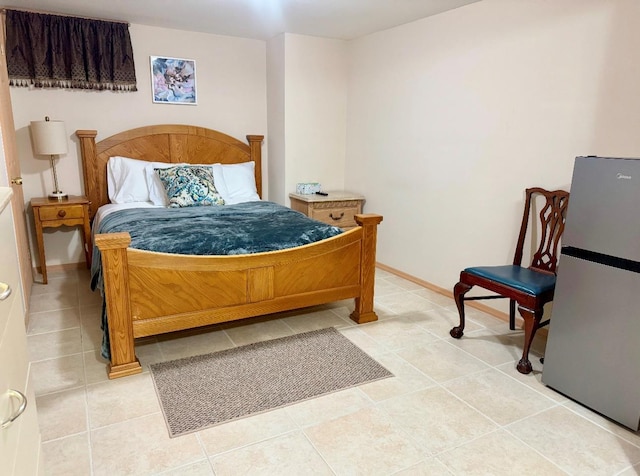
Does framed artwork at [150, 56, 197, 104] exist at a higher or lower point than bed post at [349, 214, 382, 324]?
higher

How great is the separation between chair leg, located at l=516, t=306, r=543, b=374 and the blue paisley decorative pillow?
265 centimetres

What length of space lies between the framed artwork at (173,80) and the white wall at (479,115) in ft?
5.38

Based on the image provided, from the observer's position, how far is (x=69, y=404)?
2.12m

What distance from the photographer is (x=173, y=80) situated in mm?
4258

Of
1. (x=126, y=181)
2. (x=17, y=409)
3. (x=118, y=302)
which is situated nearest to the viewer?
(x=17, y=409)

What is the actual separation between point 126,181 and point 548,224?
3441 mm

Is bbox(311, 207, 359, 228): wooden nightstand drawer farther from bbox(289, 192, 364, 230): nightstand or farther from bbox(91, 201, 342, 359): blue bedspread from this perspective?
bbox(91, 201, 342, 359): blue bedspread

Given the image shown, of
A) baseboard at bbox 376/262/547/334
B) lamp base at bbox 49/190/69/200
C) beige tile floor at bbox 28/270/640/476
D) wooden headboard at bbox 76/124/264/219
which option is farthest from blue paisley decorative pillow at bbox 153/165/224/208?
baseboard at bbox 376/262/547/334

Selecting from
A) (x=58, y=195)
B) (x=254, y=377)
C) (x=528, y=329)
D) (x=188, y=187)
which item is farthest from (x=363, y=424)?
(x=58, y=195)

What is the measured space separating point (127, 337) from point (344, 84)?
11.3 ft

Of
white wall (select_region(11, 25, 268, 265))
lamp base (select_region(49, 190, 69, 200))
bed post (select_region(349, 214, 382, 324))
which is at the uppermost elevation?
white wall (select_region(11, 25, 268, 265))

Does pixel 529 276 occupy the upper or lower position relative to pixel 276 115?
lower

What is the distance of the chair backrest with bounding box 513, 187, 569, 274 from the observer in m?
2.72

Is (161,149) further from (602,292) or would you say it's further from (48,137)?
(602,292)
